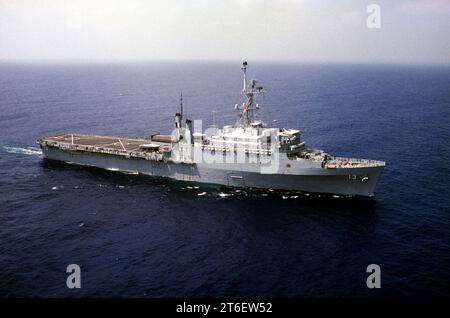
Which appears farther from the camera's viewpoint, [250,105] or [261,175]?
[250,105]

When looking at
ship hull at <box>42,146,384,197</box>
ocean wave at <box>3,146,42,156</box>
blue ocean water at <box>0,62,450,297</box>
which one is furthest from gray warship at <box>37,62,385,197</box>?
ocean wave at <box>3,146,42,156</box>

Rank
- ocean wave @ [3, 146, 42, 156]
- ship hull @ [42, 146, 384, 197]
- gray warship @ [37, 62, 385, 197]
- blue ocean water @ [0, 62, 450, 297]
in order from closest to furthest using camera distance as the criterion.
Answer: blue ocean water @ [0, 62, 450, 297] < ship hull @ [42, 146, 384, 197] < gray warship @ [37, 62, 385, 197] < ocean wave @ [3, 146, 42, 156]

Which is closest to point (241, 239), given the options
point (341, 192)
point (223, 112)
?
point (341, 192)

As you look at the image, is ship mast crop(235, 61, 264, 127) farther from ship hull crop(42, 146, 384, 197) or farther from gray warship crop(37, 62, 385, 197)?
ship hull crop(42, 146, 384, 197)

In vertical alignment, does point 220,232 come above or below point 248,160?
below

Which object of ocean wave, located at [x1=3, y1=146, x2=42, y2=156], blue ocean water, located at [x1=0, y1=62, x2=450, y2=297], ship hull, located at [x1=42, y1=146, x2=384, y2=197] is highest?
ocean wave, located at [x1=3, y1=146, x2=42, y2=156]

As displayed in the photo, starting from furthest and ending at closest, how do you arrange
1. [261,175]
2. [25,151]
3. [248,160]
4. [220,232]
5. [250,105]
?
[25,151] → [250,105] → [248,160] → [261,175] → [220,232]

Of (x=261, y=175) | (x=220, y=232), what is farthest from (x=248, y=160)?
(x=220, y=232)

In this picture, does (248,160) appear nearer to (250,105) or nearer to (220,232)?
(250,105)
